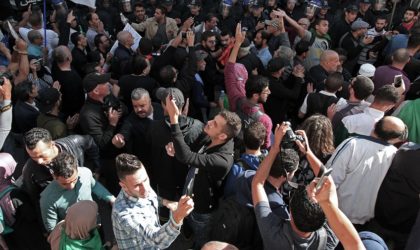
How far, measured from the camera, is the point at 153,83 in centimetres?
435

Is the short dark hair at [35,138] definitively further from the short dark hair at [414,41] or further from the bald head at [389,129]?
the short dark hair at [414,41]

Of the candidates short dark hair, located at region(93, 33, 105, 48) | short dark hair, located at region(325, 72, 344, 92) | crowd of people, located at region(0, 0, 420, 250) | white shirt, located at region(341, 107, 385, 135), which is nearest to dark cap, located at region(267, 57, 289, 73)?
crowd of people, located at region(0, 0, 420, 250)

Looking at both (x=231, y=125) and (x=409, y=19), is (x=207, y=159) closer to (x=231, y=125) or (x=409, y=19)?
(x=231, y=125)

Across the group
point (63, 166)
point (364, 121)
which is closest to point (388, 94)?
point (364, 121)

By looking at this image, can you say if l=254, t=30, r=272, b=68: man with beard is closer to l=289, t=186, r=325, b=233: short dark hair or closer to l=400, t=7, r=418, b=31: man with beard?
l=400, t=7, r=418, b=31: man with beard

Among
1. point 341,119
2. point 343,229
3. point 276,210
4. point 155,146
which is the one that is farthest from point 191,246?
point 343,229

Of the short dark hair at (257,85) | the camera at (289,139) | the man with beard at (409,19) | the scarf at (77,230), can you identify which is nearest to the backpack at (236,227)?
the camera at (289,139)

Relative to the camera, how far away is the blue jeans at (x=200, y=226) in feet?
9.93

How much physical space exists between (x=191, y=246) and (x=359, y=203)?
5.10 feet

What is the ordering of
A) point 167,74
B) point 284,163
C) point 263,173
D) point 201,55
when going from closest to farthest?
point 263,173, point 284,163, point 167,74, point 201,55

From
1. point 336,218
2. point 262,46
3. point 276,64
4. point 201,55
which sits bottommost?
point 262,46

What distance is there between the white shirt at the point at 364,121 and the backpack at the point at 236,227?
4.02 feet

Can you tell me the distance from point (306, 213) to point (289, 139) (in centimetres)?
59

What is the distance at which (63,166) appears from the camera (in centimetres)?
252
